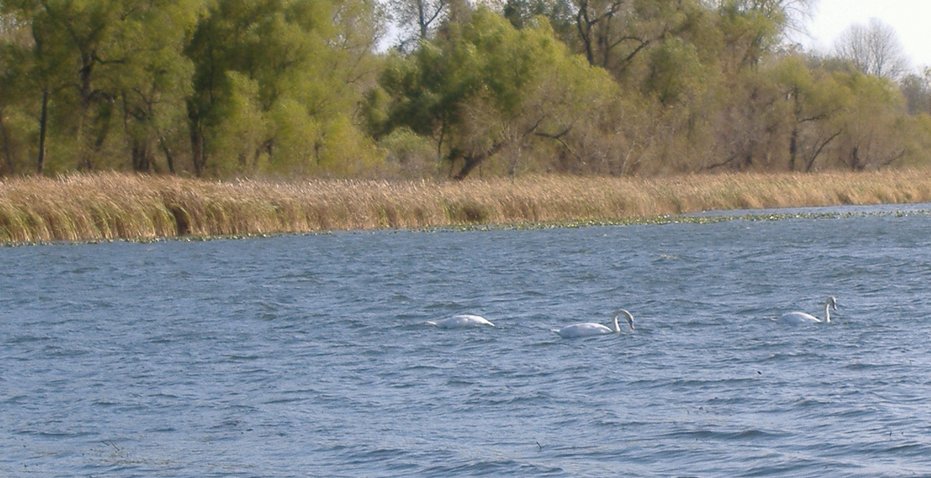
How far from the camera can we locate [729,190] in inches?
1719

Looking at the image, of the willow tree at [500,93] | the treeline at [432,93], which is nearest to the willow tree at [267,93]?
the treeline at [432,93]

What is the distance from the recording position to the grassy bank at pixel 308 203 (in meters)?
32.2

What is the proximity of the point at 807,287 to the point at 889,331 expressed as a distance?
563 centimetres

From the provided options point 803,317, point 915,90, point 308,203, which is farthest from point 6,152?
point 915,90

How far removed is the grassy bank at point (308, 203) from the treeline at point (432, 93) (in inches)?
419

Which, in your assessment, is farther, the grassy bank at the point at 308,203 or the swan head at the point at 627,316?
the grassy bank at the point at 308,203

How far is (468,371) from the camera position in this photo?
1362 centimetres

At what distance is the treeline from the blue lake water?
23128 mm

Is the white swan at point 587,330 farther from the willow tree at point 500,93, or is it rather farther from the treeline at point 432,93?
the willow tree at point 500,93

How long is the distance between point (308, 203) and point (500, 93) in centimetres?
1896

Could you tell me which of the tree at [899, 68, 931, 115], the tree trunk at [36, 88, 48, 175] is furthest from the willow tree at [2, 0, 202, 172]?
the tree at [899, 68, 931, 115]

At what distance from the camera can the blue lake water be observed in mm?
10258

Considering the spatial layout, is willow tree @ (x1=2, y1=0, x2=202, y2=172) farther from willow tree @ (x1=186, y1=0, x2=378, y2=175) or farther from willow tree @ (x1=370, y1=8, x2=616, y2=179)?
willow tree @ (x1=370, y1=8, x2=616, y2=179)

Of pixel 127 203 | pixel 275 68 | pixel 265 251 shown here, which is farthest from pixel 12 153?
pixel 265 251
